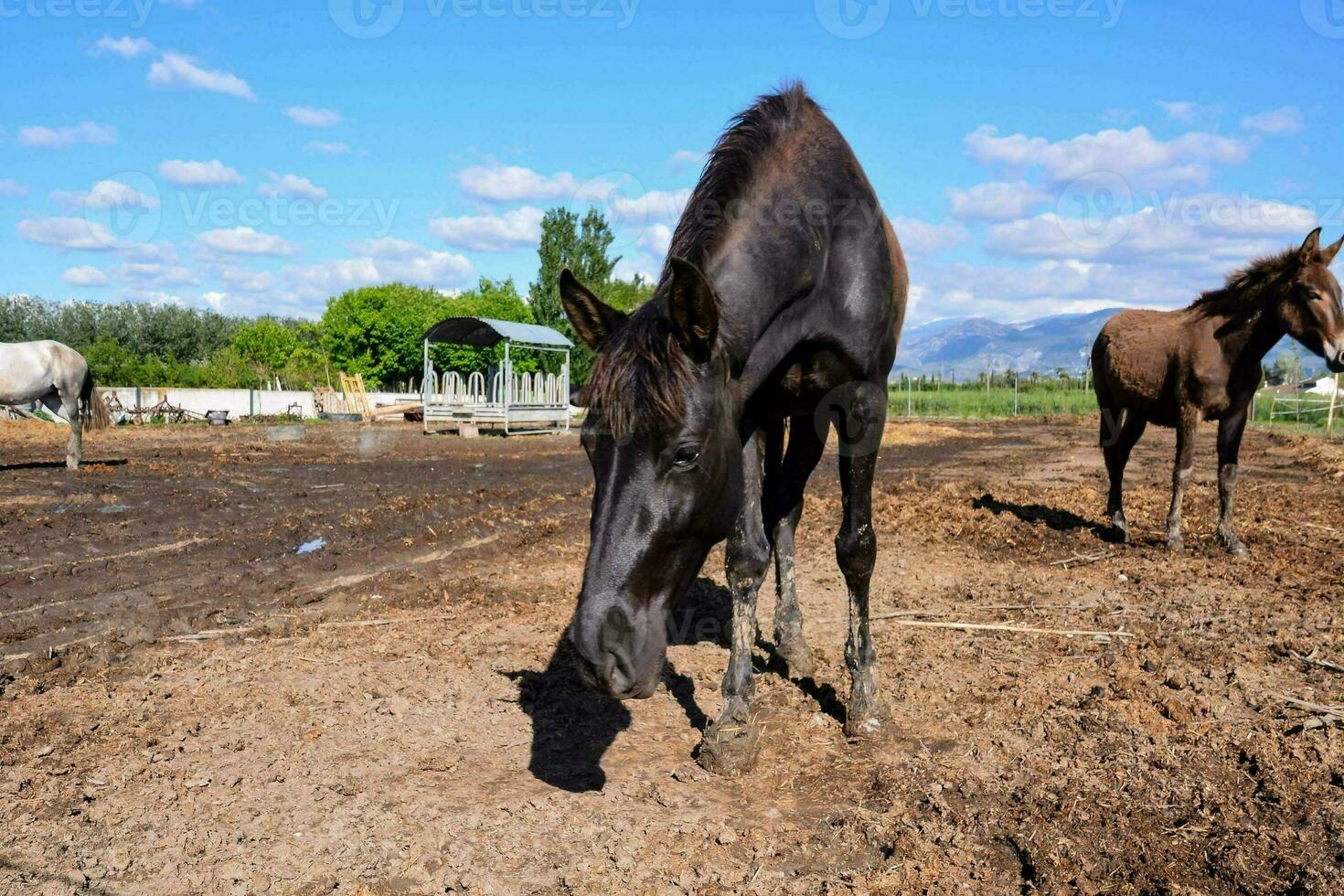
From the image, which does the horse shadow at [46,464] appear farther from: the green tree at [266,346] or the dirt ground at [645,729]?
the green tree at [266,346]

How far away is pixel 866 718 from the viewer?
376cm

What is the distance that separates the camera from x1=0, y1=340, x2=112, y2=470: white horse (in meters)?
14.3

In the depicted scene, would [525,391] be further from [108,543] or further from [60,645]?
[60,645]

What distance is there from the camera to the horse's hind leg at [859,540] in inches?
150

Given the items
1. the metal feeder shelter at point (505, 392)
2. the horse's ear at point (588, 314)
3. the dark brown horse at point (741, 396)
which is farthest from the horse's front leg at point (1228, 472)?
the metal feeder shelter at point (505, 392)

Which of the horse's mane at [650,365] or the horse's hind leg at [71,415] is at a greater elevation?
the horse's mane at [650,365]

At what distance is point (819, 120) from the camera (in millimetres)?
4270

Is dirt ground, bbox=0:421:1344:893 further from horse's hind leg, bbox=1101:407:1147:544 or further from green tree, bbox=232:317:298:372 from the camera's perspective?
green tree, bbox=232:317:298:372

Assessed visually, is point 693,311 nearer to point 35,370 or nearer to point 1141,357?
point 1141,357

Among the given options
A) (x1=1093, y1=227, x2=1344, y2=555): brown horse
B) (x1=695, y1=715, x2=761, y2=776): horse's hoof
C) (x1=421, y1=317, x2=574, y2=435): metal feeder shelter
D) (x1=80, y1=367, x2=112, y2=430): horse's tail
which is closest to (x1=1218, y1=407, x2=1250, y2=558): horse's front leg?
(x1=1093, y1=227, x2=1344, y2=555): brown horse

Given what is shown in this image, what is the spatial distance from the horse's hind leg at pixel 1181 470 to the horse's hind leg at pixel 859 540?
4970 mm

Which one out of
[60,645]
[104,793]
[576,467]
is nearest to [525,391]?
[576,467]

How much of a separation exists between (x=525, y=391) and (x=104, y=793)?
1031 inches

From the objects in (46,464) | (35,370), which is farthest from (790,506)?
(46,464)
